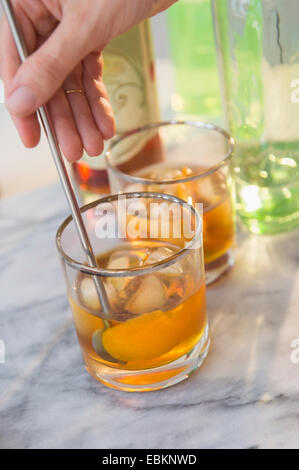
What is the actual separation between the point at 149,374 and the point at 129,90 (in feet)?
1.17

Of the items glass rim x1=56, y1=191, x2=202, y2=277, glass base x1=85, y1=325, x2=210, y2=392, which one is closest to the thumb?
glass rim x1=56, y1=191, x2=202, y2=277

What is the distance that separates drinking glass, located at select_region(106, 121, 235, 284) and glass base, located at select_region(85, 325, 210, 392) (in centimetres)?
13

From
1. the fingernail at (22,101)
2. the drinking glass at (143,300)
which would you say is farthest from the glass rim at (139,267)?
the fingernail at (22,101)

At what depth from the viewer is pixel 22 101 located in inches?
20.1

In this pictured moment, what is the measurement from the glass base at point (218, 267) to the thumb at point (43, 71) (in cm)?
26

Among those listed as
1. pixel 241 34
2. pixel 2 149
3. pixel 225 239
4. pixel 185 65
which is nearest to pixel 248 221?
pixel 225 239

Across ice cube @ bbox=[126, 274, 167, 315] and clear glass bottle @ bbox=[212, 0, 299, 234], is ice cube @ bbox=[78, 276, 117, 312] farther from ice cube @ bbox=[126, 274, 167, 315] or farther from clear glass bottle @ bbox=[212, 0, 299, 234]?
clear glass bottle @ bbox=[212, 0, 299, 234]

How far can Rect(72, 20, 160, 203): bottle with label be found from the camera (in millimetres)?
727

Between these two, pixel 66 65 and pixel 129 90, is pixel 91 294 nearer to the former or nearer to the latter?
pixel 66 65

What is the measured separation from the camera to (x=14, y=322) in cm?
67

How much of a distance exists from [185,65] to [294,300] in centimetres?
48

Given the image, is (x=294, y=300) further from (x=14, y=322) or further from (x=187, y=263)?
(x=14, y=322)

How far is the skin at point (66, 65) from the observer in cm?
51

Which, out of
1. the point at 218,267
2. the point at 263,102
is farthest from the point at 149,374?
the point at 263,102
